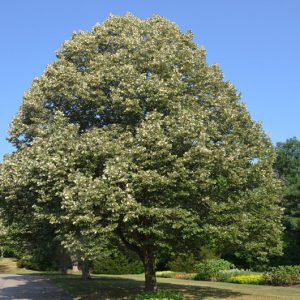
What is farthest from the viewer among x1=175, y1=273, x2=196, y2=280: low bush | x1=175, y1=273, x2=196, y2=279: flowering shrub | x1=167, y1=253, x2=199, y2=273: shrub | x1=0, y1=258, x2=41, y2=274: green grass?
x1=0, y1=258, x2=41, y2=274: green grass

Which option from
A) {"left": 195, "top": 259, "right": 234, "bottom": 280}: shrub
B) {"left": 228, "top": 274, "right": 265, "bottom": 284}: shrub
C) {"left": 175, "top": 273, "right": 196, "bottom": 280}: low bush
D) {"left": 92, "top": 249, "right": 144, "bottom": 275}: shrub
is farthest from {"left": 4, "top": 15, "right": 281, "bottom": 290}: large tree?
{"left": 92, "top": 249, "right": 144, "bottom": 275}: shrub

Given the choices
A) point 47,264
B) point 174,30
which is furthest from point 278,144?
point 174,30

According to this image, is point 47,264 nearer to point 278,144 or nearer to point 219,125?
point 278,144

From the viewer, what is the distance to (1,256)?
267 ft

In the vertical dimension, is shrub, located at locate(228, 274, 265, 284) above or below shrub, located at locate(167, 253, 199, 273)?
below

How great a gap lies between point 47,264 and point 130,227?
148ft

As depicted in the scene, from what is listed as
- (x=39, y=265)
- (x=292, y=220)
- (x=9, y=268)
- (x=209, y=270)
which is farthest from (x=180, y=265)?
(x=9, y=268)

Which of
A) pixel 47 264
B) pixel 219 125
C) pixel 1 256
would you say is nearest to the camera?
pixel 219 125

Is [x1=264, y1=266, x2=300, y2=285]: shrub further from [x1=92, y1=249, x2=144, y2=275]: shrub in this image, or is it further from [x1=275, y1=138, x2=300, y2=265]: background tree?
[x1=92, y1=249, x2=144, y2=275]: shrub

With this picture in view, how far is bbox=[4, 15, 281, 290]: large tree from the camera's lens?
66.6 feet

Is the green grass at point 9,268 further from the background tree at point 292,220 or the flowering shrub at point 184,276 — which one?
the background tree at point 292,220

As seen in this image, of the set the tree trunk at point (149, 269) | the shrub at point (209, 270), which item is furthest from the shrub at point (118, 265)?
the tree trunk at point (149, 269)

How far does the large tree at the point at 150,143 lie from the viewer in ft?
66.6

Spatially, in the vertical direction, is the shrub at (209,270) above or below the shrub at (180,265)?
below
